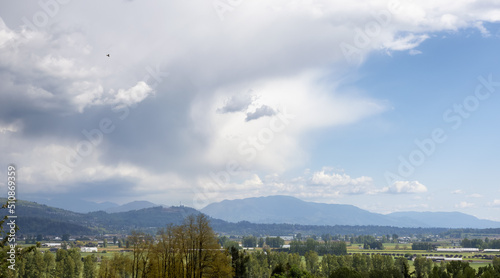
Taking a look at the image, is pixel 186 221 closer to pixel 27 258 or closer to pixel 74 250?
pixel 27 258

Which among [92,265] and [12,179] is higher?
[12,179]

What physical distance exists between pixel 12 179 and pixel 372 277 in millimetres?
77577

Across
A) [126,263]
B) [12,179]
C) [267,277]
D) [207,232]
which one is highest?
[12,179]

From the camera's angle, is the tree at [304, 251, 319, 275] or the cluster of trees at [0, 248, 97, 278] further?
the tree at [304, 251, 319, 275]

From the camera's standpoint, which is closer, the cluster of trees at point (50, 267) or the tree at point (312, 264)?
the cluster of trees at point (50, 267)

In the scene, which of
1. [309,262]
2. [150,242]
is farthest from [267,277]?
[150,242]

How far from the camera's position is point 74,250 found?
151250mm

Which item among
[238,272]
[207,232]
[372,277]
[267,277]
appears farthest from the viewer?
[267,277]

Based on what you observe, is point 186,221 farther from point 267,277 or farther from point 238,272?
point 267,277

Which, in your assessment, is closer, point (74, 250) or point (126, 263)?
point (126, 263)

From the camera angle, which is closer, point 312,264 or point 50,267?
point 50,267

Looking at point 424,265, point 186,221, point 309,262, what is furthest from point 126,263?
point 424,265

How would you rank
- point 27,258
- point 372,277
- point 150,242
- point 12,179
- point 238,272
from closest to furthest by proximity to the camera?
point 12,179
point 150,242
point 372,277
point 238,272
point 27,258

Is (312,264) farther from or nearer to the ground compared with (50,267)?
nearer to the ground
